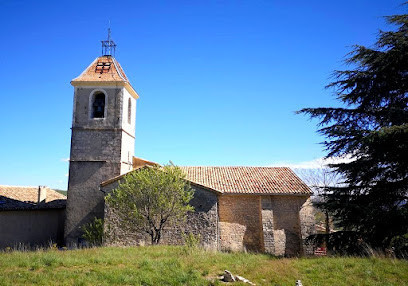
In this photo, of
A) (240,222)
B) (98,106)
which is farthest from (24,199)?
(240,222)

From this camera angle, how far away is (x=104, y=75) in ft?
57.6

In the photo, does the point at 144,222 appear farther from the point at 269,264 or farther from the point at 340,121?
the point at 340,121

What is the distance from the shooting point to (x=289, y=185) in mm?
16281

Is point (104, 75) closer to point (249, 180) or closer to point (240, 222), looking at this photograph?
point (249, 180)

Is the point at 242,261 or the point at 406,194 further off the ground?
the point at 406,194

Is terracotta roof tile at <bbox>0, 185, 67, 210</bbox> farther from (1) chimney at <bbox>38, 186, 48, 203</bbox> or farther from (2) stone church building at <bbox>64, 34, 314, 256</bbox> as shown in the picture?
(2) stone church building at <bbox>64, 34, 314, 256</bbox>

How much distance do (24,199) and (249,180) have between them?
14.9 m

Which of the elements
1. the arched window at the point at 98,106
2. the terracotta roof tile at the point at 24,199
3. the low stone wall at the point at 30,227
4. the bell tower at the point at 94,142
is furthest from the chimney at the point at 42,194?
the arched window at the point at 98,106

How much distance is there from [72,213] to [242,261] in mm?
10835

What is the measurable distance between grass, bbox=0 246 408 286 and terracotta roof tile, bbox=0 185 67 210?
353 inches

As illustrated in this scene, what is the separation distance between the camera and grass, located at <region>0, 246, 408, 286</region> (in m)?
6.79

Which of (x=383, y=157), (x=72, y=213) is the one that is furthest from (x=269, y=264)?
(x=72, y=213)

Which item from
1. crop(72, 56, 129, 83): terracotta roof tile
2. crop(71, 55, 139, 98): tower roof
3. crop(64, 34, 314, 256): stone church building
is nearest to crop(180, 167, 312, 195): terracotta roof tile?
crop(64, 34, 314, 256): stone church building

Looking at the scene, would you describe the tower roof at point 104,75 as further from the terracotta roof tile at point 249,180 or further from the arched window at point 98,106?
the terracotta roof tile at point 249,180
